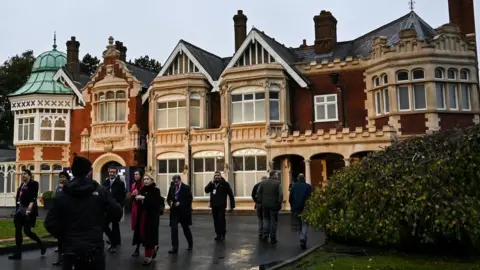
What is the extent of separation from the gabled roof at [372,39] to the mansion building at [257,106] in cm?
10

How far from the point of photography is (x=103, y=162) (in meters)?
30.3

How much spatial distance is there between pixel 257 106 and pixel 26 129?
16.0 metres

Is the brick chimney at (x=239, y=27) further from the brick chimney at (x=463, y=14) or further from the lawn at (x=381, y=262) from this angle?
the lawn at (x=381, y=262)

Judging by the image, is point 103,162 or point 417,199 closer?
point 417,199

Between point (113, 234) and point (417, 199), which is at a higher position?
point (417, 199)

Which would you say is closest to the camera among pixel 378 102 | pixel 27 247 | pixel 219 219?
pixel 27 247

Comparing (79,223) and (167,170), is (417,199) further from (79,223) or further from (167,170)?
(167,170)

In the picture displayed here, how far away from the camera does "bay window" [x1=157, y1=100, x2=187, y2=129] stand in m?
28.4

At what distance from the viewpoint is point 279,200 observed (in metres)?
12.5

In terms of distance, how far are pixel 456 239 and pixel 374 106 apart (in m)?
16.4

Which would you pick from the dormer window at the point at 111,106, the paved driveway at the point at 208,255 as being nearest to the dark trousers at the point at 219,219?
the paved driveway at the point at 208,255

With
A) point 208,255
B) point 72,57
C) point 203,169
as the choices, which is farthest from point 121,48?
point 208,255

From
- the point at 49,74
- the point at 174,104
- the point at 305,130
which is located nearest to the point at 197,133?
the point at 174,104

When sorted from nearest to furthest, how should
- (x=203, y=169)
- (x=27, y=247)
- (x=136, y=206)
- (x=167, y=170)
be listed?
(x=136, y=206), (x=27, y=247), (x=203, y=169), (x=167, y=170)
